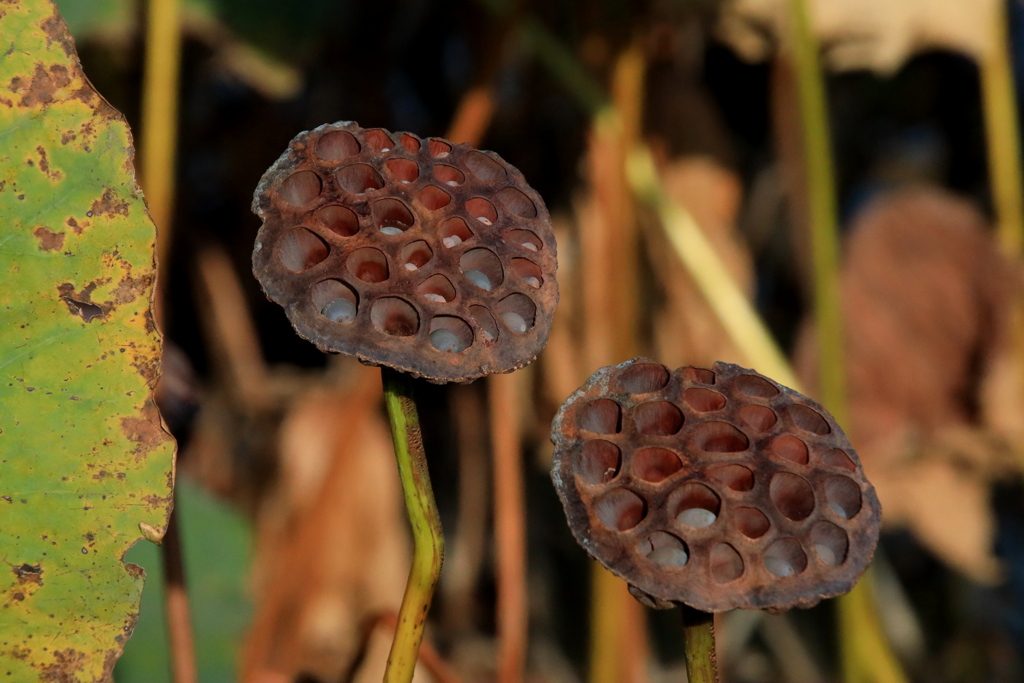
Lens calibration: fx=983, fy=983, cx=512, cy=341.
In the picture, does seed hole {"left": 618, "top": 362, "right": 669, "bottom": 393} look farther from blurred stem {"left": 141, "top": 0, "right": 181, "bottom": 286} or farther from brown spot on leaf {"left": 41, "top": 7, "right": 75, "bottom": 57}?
blurred stem {"left": 141, "top": 0, "right": 181, "bottom": 286}

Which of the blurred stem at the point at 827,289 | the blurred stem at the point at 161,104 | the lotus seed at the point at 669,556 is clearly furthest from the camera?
the blurred stem at the point at 827,289

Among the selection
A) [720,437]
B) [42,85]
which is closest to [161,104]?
[42,85]

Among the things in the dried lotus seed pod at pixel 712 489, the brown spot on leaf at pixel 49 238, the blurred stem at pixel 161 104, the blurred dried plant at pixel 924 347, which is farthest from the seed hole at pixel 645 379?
the blurred dried plant at pixel 924 347

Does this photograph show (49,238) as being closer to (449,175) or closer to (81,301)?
(81,301)

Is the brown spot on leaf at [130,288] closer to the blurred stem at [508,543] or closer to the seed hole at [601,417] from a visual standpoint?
the seed hole at [601,417]

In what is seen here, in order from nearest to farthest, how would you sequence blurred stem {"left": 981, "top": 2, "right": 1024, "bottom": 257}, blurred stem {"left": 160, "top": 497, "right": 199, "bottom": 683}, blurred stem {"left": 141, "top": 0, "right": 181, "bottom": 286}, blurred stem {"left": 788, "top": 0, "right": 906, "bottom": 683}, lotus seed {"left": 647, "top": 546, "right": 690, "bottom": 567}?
lotus seed {"left": 647, "top": 546, "right": 690, "bottom": 567}
blurred stem {"left": 160, "top": 497, "right": 199, "bottom": 683}
blurred stem {"left": 141, "top": 0, "right": 181, "bottom": 286}
blurred stem {"left": 788, "top": 0, "right": 906, "bottom": 683}
blurred stem {"left": 981, "top": 2, "right": 1024, "bottom": 257}

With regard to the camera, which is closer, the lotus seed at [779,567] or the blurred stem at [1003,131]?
the lotus seed at [779,567]

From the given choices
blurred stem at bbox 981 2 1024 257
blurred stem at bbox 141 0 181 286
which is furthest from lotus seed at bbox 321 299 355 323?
blurred stem at bbox 981 2 1024 257
